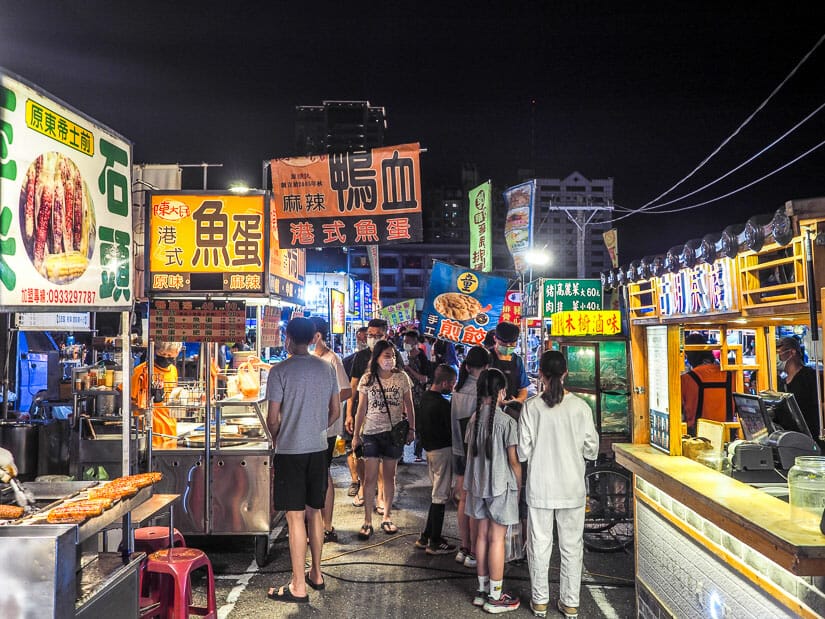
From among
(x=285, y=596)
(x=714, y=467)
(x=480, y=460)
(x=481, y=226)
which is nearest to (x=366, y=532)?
(x=285, y=596)

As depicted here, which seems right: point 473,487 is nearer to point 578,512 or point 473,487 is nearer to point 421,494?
point 578,512

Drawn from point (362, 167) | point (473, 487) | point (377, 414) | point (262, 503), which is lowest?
point (262, 503)

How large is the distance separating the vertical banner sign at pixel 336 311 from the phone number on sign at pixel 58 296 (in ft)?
41.4

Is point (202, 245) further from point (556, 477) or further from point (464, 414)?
point (556, 477)

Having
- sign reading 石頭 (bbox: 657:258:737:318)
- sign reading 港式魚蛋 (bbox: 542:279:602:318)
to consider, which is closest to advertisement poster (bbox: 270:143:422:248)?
sign reading 石頭 (bbox: 657:258:737:318)

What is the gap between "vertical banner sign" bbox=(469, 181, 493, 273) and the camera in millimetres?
14883

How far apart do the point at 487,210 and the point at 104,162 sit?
38.2 ft

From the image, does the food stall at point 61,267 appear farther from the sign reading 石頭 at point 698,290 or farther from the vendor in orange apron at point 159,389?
the sign reading 石頭 at point 698,290

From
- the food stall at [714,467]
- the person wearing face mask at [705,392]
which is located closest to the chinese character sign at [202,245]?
the food stall at [714,467]

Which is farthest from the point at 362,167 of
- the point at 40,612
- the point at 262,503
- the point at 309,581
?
the point at 40,612

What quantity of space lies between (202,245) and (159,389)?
204 centimetres

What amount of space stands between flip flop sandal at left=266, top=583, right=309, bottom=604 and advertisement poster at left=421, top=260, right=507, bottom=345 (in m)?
6.21

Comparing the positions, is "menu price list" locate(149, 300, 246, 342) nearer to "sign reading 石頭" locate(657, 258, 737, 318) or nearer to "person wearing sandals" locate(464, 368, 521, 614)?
"person wearing sandals" locate(464, 368, 521, 614)

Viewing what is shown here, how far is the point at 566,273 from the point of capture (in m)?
93.9
